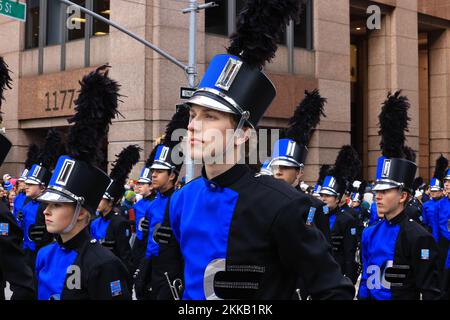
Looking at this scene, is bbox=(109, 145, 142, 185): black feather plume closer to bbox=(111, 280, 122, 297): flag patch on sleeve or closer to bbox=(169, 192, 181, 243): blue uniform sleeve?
bbox=(111, 280, 122, 297): flag patch on sleeve

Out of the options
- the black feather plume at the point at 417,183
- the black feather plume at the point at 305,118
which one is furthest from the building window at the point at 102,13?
the black feather plume at the point at 305,118

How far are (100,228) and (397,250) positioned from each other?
16.8 ft

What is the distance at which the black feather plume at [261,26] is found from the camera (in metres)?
3.43

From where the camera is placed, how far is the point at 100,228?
1038 centimetres

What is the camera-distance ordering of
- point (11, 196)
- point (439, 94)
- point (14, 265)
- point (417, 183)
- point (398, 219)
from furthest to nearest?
point (439, 94)
point (417, 183)
point (11, 196)
point (398, 219)
point (14, 265)

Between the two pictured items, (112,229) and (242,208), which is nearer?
(242,208)

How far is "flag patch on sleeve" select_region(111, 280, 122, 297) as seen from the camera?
4.61m

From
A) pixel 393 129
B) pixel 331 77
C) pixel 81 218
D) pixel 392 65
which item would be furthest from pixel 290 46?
pixel 81 218

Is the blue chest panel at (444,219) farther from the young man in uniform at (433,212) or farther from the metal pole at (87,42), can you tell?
the metal pole at (87,42)

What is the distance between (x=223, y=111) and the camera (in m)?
3.36

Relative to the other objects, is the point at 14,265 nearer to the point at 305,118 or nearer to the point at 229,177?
the point at 229,177

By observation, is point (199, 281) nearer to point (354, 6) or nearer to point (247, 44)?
point (247, 44)

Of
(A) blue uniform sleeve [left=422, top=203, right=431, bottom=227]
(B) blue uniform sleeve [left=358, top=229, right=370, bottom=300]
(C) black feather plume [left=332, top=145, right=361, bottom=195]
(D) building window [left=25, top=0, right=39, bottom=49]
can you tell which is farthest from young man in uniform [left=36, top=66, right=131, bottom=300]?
(D) building window [left=25, top=0, right=39, bottom=49]

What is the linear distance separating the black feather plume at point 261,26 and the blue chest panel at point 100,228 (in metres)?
7.16
